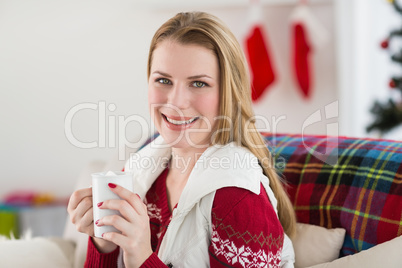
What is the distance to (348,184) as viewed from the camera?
1.40 metres

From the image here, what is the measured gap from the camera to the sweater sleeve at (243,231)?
3.65ft

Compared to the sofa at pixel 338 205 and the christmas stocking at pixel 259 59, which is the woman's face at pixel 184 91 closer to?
the sofa at pixel 338 205

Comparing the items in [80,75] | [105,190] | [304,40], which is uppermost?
[304,40]

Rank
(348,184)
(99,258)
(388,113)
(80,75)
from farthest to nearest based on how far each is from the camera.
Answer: (80,75), (388,113), (348,184), (99,258)

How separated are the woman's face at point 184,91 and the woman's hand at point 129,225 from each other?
0.26 m

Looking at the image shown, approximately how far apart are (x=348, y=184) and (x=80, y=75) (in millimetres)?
2755

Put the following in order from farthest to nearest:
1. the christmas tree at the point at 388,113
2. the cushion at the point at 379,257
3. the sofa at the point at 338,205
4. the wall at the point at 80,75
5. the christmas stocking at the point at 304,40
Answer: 1. the wall at the point at 80,75
2. the christmas stocking at the point at 304,40
3. the christmas tree at the point at 388,113
4. the sofa at the point at 338,205
5. the cushion at the point at 379,257

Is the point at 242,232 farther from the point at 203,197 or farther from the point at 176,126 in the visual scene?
the point at 176,126

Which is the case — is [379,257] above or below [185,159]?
below

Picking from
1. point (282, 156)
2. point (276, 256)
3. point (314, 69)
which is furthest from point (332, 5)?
point (276, 256)

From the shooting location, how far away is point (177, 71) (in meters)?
1.21

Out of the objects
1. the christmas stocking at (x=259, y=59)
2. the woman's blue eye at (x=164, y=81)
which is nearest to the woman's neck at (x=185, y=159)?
the woman's blue eye at (x=164, y=81)

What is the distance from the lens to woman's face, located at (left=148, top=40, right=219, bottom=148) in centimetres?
120
